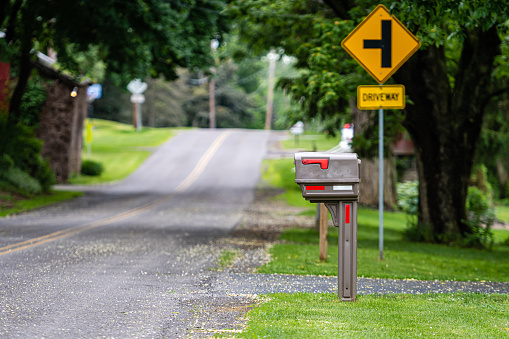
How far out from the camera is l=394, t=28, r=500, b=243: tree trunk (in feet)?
48.1

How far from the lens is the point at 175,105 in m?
78.1

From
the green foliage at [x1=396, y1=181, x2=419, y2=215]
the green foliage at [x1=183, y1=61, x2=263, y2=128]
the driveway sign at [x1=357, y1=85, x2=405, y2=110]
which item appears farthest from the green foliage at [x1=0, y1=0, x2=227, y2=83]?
the green foliage at [x1=183, y1=61, x2=263, y2=128]

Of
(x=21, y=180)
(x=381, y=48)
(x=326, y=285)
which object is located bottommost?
(x=326, y=285)

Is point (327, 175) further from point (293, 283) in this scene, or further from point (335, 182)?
point (293, 283)

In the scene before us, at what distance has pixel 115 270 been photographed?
353 inches

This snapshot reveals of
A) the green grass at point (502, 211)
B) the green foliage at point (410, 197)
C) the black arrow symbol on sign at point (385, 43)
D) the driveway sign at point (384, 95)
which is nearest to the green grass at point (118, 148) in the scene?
the green foliage at point (410, 197)

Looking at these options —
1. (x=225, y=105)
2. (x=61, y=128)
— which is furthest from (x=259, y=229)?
(x=225, y=105)

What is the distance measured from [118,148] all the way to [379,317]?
42.0 metres

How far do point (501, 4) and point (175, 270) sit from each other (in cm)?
656

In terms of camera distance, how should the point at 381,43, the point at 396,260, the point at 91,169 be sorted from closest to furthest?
the point at 381,43 → the point at 396,260 → the point at 91,169

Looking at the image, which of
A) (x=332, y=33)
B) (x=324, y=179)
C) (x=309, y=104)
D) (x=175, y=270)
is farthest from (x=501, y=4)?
(x=309, y=104)

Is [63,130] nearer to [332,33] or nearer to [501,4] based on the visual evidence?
[332,33]

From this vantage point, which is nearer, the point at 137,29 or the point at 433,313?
the point at 433,313

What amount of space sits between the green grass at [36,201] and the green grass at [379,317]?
522 inches
